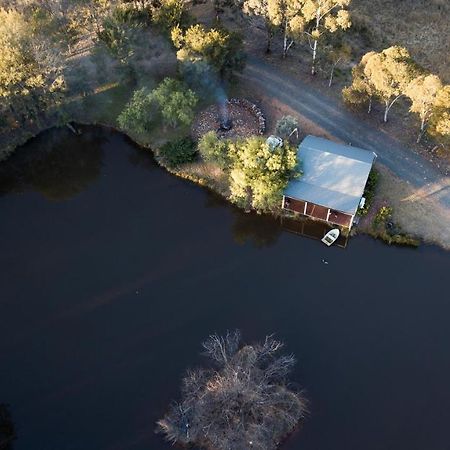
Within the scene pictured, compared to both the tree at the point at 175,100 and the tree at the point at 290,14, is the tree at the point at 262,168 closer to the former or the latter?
the tree at the point at 175,100

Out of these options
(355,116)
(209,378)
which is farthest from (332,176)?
(209,378)

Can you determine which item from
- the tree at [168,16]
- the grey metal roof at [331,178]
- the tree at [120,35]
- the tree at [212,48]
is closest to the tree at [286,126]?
the grey metal roof at [331,178]

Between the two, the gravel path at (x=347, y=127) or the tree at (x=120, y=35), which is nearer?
the gravel path at (x=347, y=127)

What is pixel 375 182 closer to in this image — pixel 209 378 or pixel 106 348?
pixel 209 378

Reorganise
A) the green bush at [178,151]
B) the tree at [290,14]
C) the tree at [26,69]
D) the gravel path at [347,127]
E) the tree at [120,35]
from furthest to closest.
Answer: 1. the tree at [120,35]
2. the tree at [290,14]
3. the green bush at [178,151]
4. the gravel path at [347,127]
5. the tree at [26,69]

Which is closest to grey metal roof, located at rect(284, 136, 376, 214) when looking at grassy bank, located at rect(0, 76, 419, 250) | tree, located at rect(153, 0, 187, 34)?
grassy bank, located at rect(0, 76, 419, 250)

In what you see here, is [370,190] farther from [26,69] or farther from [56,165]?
[26,69]

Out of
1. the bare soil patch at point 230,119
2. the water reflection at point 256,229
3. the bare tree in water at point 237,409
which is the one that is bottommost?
the bare tree in water at point 237,409
